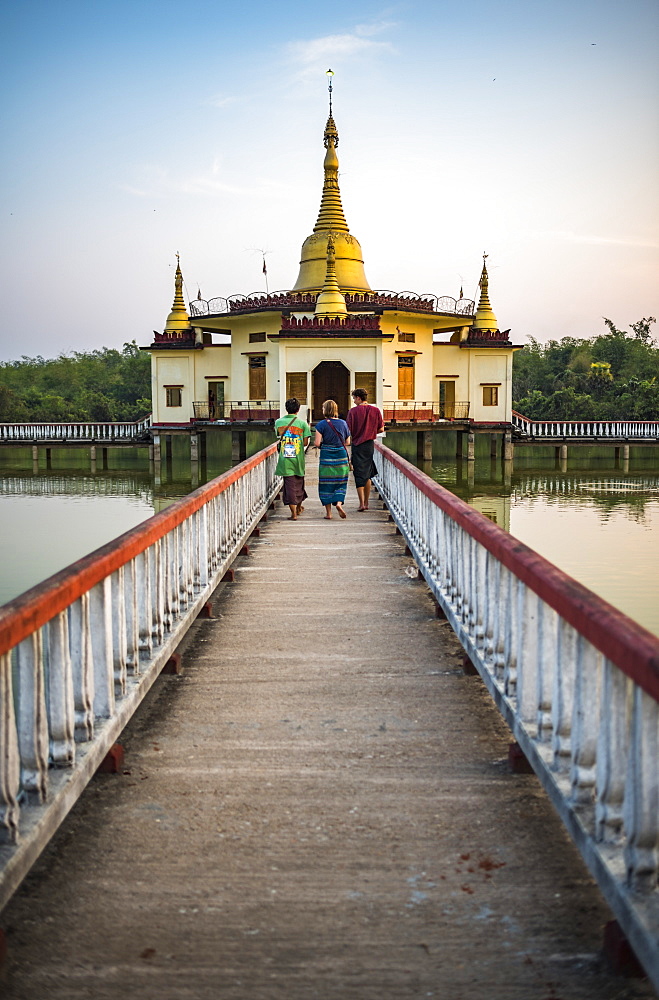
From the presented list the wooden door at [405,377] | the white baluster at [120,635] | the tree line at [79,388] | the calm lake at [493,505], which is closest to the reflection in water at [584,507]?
the calm lake at [493,505]

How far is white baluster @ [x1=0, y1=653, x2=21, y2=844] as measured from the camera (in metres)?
2.94

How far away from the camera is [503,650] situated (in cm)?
469

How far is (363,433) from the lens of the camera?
12.8 metres

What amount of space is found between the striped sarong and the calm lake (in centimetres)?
132

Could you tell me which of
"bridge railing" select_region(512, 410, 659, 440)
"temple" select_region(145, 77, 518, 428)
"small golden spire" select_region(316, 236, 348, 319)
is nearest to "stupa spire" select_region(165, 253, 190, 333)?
"temple" select_region(145, 77, 518, 428)

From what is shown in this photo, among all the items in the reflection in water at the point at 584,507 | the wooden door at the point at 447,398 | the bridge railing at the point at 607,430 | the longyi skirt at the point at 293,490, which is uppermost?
the wooden door at the point at 447,398

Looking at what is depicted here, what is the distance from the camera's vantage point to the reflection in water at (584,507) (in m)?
15.8

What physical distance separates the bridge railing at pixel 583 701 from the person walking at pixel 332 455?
255 inches

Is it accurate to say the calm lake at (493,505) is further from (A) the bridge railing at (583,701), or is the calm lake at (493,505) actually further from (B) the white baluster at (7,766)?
(B) the white baluster at (7,766)

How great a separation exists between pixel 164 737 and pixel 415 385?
37565 millimetres

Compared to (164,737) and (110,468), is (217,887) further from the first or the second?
(110,468)

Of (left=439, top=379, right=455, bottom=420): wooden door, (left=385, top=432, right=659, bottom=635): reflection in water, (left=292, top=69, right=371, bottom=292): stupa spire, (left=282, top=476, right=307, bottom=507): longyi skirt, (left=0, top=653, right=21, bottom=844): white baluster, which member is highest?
(left=292, top=69, right=371, bottom=292): stupa spire

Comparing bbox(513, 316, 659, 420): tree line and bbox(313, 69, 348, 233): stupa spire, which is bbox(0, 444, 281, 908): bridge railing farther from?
bbox(513, 316, 659, 420): tree line

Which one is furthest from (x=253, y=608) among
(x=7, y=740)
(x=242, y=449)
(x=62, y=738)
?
(x=242, y=449)
